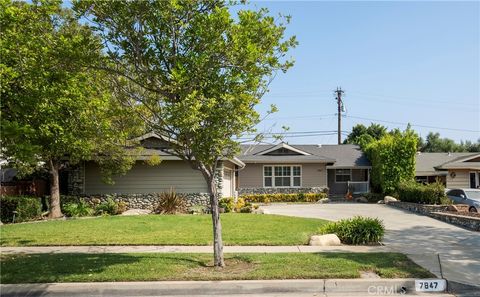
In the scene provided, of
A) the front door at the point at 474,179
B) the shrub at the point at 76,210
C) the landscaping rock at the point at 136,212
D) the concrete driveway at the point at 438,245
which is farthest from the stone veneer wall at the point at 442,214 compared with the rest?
the shrub at the point at 76,210

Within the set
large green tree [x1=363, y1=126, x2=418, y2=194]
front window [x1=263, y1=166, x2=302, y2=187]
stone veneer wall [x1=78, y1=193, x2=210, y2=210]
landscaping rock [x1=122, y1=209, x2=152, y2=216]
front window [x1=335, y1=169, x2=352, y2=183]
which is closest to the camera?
landscaping rock [x1=122, y1=209, x2=152, y2=216]

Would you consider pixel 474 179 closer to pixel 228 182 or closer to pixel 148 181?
pixel 228 182

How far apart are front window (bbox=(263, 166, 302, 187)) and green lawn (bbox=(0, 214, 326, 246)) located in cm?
1846

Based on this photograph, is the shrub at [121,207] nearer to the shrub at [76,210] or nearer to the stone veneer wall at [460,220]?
the shrub at [76,210]

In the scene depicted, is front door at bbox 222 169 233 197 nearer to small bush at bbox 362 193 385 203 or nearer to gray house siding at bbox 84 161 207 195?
gray house siding at bbox 84 161 207 195

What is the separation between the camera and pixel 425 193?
23922 mm

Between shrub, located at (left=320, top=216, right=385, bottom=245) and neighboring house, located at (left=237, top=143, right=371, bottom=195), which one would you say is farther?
neighboring house, located at (left=237, top=143, right=371, bottom=195)

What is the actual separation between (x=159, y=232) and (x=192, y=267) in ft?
17.6

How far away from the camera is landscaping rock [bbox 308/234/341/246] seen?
11914 mm

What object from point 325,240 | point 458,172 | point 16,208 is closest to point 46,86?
point 325,240

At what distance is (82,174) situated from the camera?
23375 mm

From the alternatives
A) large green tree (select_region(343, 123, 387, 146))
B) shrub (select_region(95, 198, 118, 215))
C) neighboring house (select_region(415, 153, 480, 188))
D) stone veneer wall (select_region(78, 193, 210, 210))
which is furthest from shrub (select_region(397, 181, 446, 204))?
large green tree (select_region(343, 123, 387, 146))

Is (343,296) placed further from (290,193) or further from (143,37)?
(290,193)

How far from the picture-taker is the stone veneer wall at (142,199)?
2292cm
